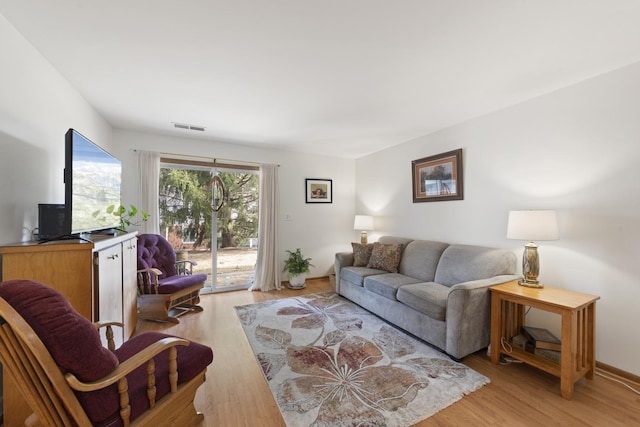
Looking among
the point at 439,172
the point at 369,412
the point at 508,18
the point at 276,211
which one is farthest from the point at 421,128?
the point at 369,412

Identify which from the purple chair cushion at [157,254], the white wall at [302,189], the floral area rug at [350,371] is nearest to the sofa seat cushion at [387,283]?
the floral area rug at [350,371]

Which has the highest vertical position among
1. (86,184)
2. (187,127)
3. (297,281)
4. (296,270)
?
(187,127)

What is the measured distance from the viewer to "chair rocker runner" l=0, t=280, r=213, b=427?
0.88 metres

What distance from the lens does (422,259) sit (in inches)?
130

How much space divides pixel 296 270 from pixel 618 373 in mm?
3606

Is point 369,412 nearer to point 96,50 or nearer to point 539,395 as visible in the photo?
point 539,395

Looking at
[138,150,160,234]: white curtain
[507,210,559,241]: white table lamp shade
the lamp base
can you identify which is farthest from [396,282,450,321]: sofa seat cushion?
[138,150,160,234]: white curtain

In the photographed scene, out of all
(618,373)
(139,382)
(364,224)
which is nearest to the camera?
(139,382)

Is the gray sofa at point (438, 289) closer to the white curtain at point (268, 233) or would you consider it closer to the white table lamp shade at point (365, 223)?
the white table lamp shade at point (365, 223)

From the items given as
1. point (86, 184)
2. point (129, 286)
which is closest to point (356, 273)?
point (129, 286)

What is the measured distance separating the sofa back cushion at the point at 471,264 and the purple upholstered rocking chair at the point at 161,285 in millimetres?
3006

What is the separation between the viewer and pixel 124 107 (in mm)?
2799

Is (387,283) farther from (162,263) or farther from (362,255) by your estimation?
(162,263)

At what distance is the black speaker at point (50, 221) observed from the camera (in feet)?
5.81
